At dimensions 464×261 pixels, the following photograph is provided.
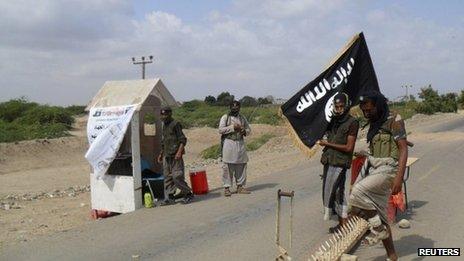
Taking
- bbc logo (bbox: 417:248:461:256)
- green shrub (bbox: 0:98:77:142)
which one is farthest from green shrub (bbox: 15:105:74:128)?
bbc logo (bbox: 417:248:461:256)

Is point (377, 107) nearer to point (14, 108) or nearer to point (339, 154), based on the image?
point (339, 154)

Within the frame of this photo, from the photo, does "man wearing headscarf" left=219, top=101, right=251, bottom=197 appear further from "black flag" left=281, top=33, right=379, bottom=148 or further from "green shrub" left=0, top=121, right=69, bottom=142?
"green shrub" left=0, top=121, right=69, bottom=142

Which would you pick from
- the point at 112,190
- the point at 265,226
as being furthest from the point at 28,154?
the point at 265,226

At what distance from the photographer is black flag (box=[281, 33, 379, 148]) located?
7301 millimetres

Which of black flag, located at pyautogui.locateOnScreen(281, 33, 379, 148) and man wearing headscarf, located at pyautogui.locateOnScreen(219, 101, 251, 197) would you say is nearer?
black flag, located at pyautogui.locateOnScreen(281, 33, 379, 148)

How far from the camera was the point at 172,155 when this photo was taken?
9492mm

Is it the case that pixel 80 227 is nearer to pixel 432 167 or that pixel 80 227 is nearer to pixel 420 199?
pixel 420 199

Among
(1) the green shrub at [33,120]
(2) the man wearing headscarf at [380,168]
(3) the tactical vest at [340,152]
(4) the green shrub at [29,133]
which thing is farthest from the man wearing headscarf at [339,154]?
(1) the green shrub at [33,120]

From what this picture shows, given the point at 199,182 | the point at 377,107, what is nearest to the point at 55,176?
the point at 199,182

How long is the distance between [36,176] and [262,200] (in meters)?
13.9

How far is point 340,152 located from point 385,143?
44.8 inches

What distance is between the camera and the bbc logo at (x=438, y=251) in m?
6.08

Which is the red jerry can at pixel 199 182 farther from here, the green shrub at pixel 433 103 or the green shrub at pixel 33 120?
the green shrub at pixel 433 103

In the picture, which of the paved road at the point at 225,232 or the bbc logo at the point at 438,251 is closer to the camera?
the bbc logo at the point at 438,251
